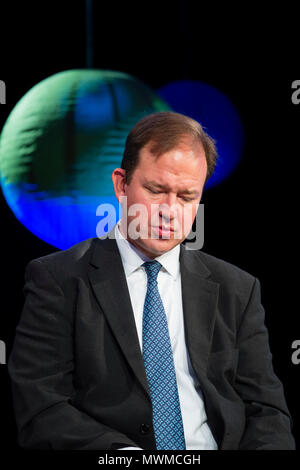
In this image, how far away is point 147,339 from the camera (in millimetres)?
2018


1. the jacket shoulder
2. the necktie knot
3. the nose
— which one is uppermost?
the nose

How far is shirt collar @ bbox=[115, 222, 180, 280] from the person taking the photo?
6.99 ft

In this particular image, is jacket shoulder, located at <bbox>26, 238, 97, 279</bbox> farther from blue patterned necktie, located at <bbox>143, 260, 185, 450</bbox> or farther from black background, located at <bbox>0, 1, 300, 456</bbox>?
black background, located at <bbox>0, 1, 300, 456</bbox>

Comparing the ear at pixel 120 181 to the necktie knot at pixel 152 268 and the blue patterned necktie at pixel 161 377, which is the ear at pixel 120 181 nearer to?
the necktie knot at pixel 152 268

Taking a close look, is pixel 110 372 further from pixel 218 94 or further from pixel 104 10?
pixel 104 10

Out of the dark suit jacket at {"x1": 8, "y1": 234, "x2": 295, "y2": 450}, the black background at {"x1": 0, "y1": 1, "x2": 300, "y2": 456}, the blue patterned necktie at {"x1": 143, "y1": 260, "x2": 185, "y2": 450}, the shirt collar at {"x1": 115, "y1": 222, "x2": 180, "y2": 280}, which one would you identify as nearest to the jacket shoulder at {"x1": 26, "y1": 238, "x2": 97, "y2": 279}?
the dark suit jacket at {"x1": 8, "y1": 234, "x2": 295, "y2": 450}

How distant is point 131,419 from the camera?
1937 mm

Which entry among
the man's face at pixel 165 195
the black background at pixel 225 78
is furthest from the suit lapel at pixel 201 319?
the black background at pixel 225 78

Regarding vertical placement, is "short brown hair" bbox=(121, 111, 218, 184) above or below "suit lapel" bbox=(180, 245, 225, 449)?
above

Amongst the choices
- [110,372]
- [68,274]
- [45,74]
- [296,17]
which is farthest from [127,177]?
[296,17]

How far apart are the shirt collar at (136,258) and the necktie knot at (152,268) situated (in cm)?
1

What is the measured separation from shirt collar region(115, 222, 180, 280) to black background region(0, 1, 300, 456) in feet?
4.50

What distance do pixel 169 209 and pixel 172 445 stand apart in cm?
69

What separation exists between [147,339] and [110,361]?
129mm
